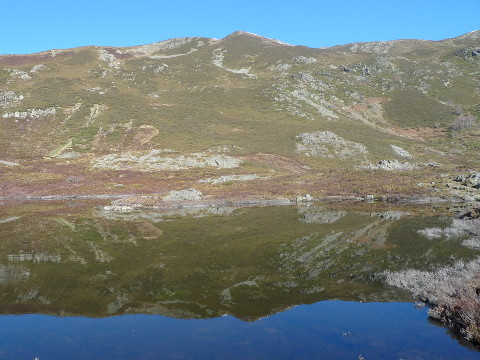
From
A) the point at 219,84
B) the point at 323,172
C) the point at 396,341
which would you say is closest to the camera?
the point at 396,341

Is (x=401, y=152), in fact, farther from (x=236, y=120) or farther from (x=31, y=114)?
(x=31, y=114)

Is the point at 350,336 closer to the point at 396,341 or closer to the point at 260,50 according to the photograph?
the point at 396,341

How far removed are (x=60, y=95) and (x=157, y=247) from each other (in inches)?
4084

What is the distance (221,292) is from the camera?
18.0 meters

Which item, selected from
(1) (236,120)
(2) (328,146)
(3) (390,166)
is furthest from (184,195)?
(1) (236,120)

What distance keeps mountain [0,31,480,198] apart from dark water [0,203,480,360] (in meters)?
25.9

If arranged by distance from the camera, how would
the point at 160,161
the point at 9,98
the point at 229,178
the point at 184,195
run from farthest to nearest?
the point at 9,98, the point at 160,161, the point at 229,178, the point at 184,195

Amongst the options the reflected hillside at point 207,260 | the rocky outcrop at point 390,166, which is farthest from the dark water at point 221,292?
the rocky outcrop at point 390,166

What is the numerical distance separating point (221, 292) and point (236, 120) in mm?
89554

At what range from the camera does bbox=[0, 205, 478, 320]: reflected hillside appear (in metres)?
17.1

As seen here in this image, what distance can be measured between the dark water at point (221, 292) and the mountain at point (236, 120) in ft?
85.0

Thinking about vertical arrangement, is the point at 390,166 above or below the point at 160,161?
below

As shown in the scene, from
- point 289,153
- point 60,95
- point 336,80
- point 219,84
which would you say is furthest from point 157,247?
point 336,80

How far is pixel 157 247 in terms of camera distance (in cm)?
2770
